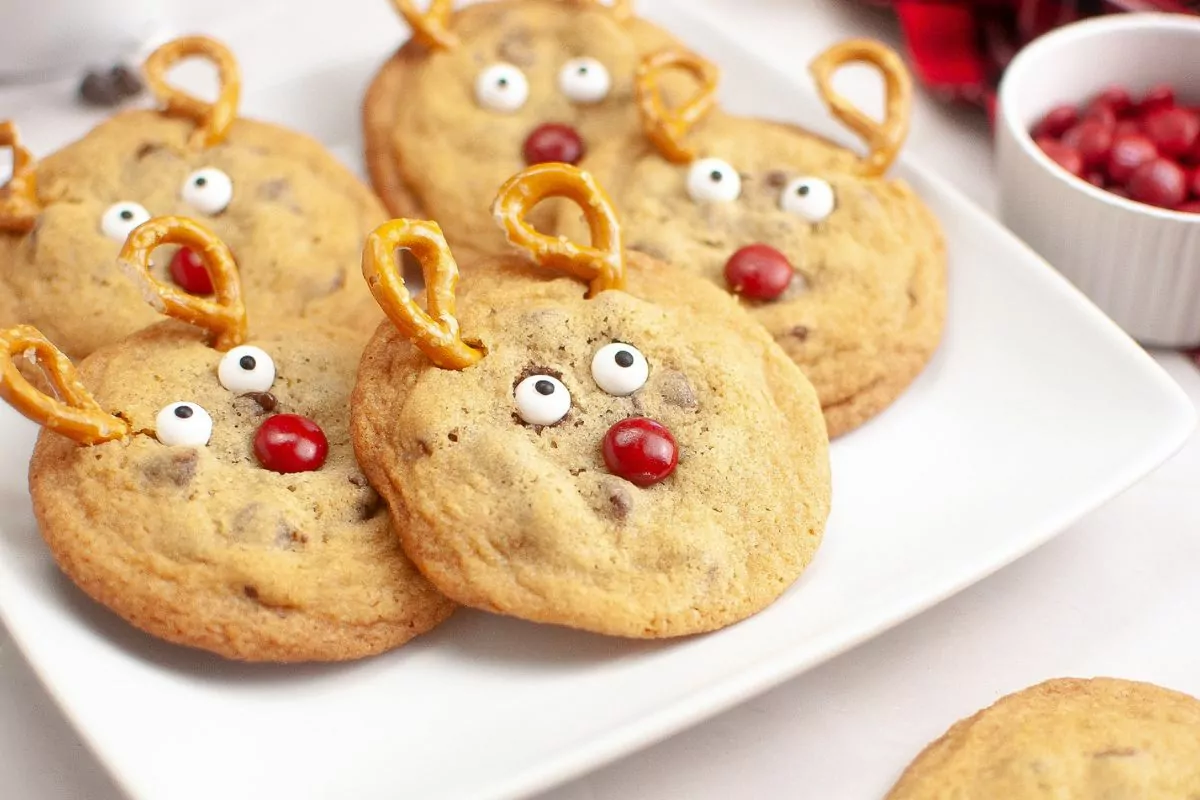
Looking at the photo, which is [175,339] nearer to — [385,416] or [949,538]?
[385,416]

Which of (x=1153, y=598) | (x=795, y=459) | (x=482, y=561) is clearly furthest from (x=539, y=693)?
(x=1153, y=598)

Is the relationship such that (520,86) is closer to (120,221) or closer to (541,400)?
(120,221)

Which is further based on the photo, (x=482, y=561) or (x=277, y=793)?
(x=482, y=561)

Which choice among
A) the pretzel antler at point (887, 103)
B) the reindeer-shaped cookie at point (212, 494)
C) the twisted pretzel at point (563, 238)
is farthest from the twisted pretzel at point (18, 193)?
the pretzel antler at point (887, 103)

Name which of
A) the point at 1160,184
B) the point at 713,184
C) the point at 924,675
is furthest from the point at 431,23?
the point at 924,675

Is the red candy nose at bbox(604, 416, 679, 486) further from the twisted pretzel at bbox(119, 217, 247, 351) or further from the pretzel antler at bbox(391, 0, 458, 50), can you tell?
the pretzel antler at bbox(391, 0, 458, 50)

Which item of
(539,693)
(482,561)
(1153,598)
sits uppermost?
(482,561)
